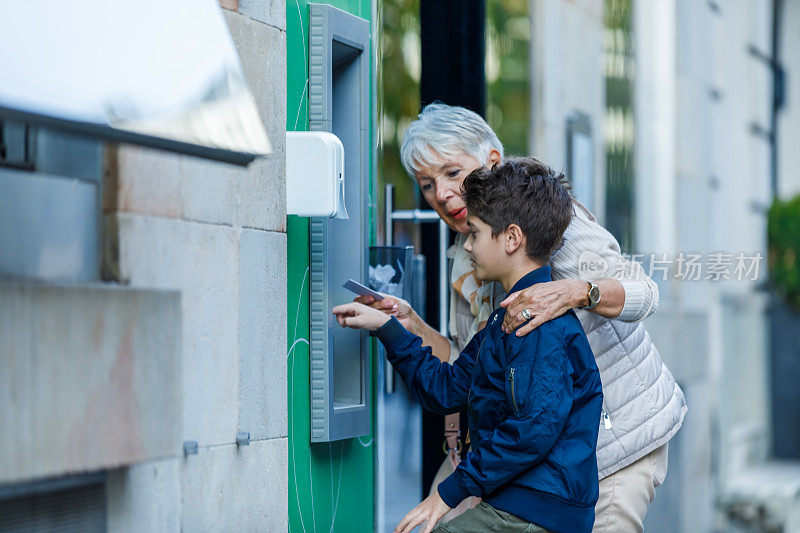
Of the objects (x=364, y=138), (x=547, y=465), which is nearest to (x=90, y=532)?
(x=547, y=465)

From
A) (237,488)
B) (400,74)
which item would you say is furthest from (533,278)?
(400,74)

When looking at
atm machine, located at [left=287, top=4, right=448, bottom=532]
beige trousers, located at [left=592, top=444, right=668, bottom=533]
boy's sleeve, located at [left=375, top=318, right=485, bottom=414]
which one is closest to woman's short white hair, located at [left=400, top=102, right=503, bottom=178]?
atm machine, located at [left=287, top=4, right=448, bottom=532]

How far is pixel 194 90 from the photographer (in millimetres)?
2227

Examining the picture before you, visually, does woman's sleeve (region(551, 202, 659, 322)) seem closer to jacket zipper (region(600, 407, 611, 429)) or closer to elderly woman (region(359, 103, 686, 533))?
elderly woman (region(359, 103, 686, 533))

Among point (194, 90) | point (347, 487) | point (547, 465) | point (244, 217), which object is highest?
point (194, 90)

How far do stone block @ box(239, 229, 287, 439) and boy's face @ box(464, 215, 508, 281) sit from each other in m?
0.59

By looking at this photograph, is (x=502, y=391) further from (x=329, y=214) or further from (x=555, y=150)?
(x=555, y=150)

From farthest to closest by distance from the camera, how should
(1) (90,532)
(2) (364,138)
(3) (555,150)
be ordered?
(3) (555,150) → (2) (364,138) → (1) (90,532)

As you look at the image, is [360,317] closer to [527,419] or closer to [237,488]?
[237,488]

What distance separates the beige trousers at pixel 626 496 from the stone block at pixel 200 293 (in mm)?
982

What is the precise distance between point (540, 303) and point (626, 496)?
69 centimetres

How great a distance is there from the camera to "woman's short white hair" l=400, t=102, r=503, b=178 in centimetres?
343

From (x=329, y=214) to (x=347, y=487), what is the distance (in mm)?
1044

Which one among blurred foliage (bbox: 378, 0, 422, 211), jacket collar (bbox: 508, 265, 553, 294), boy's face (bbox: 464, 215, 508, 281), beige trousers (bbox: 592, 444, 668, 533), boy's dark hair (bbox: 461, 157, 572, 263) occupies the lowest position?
beige trousers (bbox: 592, 444, 668, 533)
